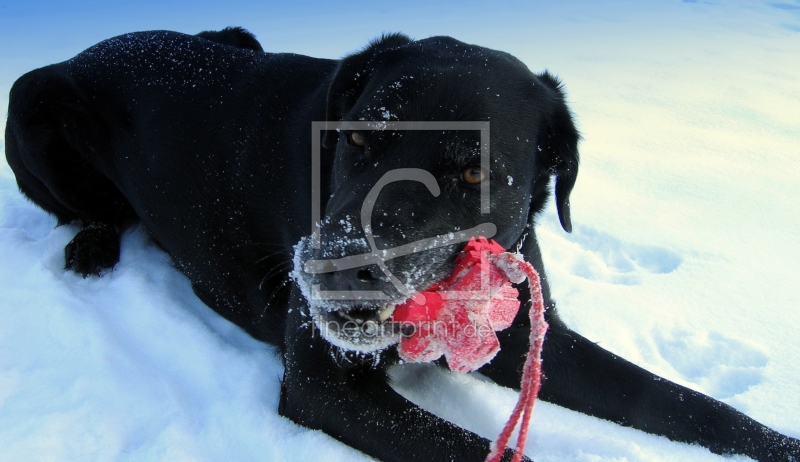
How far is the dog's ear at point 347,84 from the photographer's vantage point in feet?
7.43

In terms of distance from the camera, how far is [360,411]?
1.95m

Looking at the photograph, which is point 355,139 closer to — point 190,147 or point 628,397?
point 190,147

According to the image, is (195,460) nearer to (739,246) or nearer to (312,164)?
(312,164)

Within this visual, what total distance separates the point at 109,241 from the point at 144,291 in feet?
1.83

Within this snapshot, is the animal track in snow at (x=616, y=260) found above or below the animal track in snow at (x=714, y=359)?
above

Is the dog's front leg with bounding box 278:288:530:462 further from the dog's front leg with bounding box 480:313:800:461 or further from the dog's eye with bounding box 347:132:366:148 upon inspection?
the dog's eye with bounding box 347:132:366:148

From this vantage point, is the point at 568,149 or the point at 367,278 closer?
the point at 367,278

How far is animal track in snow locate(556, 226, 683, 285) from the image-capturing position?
315 cm

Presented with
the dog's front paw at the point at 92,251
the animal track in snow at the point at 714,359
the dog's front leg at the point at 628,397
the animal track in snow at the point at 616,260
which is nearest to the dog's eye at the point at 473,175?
the dog's front leg at the point at 628,397

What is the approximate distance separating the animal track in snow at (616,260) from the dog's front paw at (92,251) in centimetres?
254

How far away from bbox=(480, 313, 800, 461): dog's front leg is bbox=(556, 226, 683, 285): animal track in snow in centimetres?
84

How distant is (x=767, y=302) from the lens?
9.41ft

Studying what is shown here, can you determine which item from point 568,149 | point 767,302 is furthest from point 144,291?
point 767,302

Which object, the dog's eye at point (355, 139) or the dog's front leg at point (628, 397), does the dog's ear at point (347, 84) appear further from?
the dog's front leg at point (628, 397)
